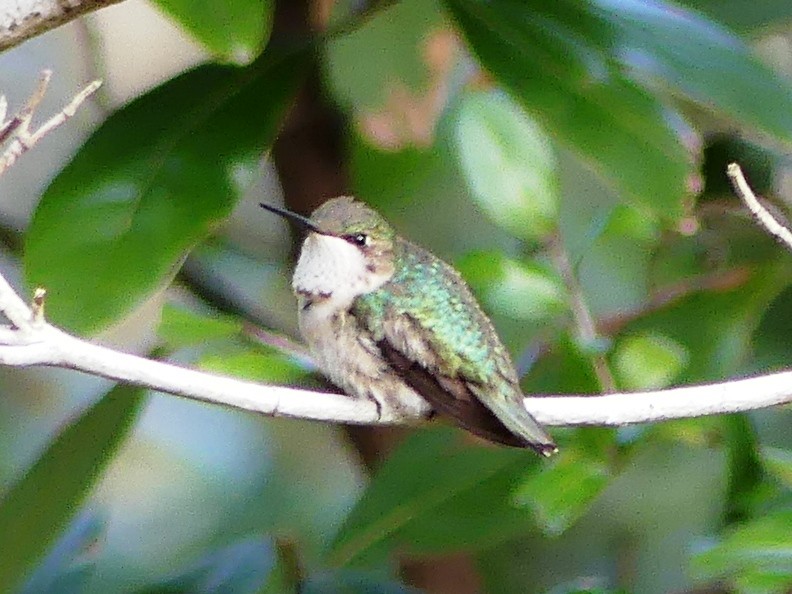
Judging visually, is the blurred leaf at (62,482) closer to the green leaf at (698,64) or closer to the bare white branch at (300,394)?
the bare white branch at (300,394)

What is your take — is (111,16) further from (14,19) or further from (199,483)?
(14,19)

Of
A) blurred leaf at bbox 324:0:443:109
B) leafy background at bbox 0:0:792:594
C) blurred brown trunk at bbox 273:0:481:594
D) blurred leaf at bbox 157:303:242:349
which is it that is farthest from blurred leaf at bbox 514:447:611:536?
blurred leaf at bbox 324:0:443:109

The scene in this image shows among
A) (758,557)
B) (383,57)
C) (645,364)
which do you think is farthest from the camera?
(383,57)

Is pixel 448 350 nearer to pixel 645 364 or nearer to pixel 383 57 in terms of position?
pixel 645 364

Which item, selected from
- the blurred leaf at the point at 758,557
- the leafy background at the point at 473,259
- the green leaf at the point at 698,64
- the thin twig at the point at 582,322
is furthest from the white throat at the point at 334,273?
the blurred leaf at the point at 758,557

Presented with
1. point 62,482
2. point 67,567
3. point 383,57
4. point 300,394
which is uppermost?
point 300,394

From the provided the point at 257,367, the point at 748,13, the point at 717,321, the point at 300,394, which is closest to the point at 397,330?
the point at 257,367

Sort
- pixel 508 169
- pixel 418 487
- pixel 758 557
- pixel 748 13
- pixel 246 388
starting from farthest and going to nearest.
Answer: pixel 748 13
pixel 418 487
pixel 508 169
pixel 758 557
pixel 246 388
